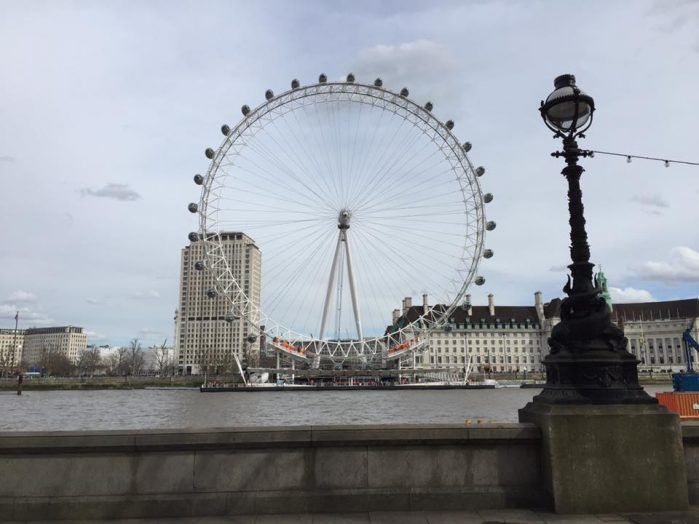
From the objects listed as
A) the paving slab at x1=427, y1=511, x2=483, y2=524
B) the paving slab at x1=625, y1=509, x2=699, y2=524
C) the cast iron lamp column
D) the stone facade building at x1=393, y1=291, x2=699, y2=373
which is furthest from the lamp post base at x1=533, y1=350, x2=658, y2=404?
the stone facade building at x1=393, y1=291, x2=699, y2=373

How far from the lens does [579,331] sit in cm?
780

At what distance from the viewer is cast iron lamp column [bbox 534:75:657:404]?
738cm

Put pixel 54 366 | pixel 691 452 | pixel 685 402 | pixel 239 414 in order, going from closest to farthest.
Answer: pixel 691 452 < pixel 685 402 < pixel 239 414 < pixel 54 366

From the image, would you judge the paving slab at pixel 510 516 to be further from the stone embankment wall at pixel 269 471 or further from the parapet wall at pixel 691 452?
the parapet wall at pixel 691 452

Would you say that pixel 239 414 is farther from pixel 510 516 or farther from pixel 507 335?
pixel 507 335

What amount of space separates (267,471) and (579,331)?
4427mm

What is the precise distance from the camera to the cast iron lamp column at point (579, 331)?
24.2 feet

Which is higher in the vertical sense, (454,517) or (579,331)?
(579,331)

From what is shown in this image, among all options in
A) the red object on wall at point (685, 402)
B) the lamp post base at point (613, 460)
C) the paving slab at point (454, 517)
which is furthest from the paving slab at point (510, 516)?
the red object on wall at point (685, 402)

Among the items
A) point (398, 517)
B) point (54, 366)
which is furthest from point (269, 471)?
point (54, 366)

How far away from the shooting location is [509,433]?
723 cm

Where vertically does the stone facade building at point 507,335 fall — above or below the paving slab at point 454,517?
above

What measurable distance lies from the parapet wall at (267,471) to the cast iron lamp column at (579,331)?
927 millimetres

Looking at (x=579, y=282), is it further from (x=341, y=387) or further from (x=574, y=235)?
(x=341, y=387)
